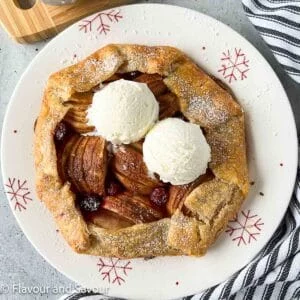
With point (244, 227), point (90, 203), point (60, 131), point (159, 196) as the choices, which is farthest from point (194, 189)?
point (60, 131)

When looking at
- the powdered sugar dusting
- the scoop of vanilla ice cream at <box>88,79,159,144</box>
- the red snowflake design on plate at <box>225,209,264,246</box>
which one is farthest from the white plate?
the scoop of vanilla ice cream at <box>88,79,159,144</box>

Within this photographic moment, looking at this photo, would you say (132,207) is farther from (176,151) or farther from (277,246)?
(277,246)

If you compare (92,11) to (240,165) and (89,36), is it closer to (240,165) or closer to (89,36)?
(89,36)

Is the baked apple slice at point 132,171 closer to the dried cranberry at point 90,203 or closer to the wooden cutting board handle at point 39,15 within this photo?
the dried cranberry at point 90,203

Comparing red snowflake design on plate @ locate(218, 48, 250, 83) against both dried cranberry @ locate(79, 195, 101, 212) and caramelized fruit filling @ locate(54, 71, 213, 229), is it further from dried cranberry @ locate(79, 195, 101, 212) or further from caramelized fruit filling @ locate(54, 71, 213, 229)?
dried cranberry @ locate(79, 195, 101, 212)

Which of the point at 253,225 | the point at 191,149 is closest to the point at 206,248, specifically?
the point at 253,225

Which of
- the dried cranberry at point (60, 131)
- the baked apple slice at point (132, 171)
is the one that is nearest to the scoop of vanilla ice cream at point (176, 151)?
the baked apple slice at point (132, 171)
